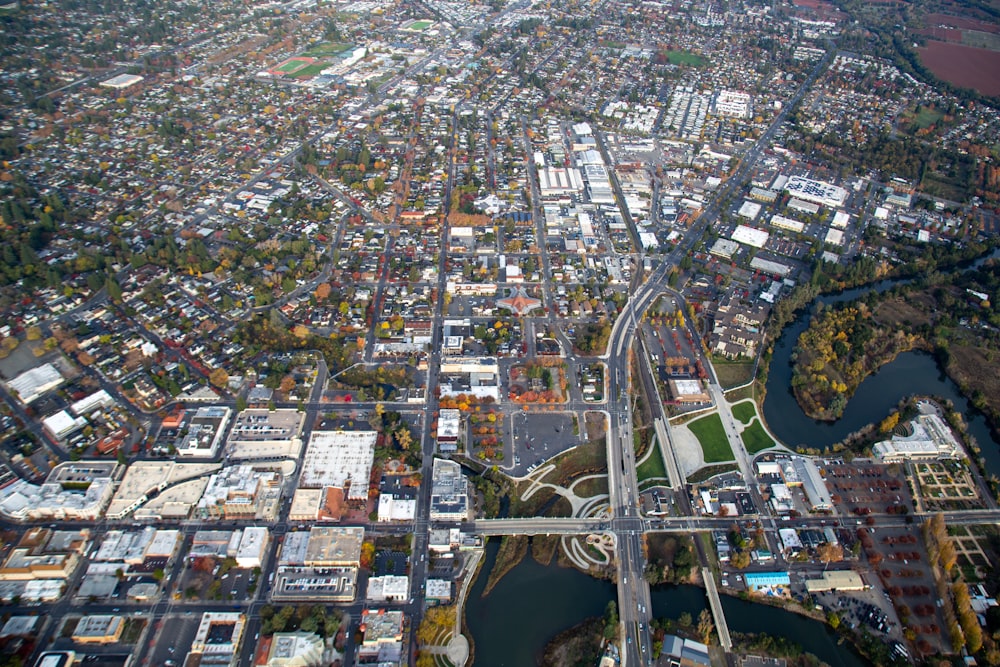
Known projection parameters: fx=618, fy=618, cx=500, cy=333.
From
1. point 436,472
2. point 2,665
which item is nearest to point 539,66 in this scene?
point 436,472

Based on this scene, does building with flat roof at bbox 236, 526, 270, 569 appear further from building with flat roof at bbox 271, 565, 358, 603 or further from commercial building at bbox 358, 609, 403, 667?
commercial building at bbox 358, 609, 403, 667

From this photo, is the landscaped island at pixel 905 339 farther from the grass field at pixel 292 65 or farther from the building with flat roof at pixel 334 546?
the grass field at pixel 292 65

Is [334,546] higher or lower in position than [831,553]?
lower

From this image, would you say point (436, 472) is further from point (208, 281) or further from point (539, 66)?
point (539, 66)

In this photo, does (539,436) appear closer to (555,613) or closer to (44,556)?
(555,613)

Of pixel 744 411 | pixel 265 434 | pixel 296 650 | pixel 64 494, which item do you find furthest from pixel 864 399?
pixel 64 494

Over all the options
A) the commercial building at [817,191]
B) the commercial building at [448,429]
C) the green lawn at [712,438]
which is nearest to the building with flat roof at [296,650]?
the commercial building at [448,429]

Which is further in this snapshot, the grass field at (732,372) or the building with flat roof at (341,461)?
the grass field at (732,372)
